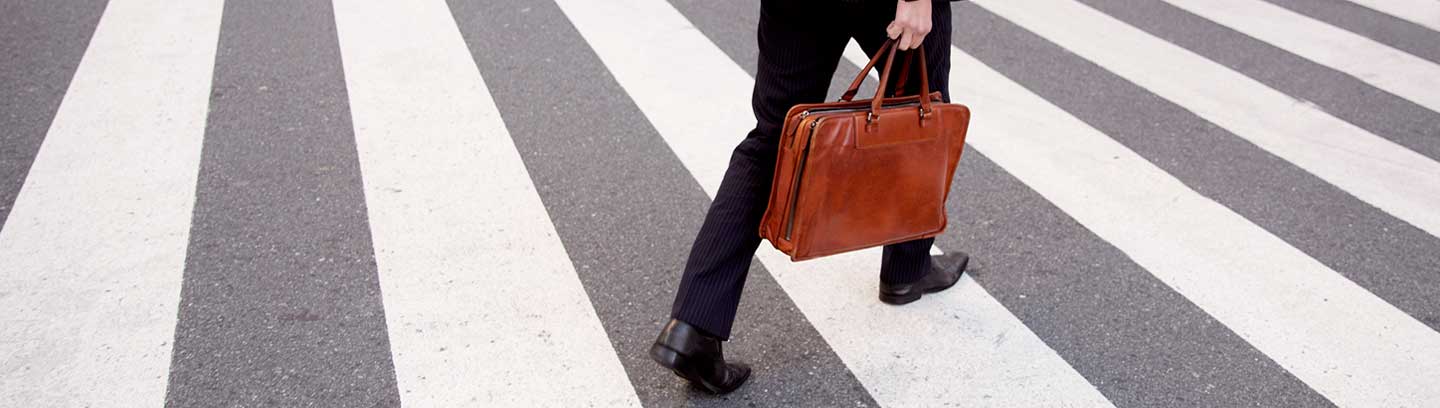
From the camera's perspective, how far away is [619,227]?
11.1 ft

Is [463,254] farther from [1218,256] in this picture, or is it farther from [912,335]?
[1218,256]

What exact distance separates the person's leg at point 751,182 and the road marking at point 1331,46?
3.36m

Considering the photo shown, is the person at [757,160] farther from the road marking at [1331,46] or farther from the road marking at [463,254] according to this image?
the road marking at [1331,46]

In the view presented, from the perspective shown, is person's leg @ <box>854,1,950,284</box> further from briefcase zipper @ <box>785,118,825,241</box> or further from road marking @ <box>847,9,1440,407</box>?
road marking @ <box>847,9,1440,407</box>

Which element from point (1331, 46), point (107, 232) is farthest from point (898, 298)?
point (1331, 46)

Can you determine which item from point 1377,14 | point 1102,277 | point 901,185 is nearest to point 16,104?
point 901,185

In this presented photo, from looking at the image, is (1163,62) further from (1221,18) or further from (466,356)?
(466,356)

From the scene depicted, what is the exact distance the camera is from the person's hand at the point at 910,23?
2168mm

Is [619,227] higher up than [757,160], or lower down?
lower down

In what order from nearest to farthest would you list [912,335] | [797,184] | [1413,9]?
1. [797,184]
2. [912,335]
3. [1413,9]

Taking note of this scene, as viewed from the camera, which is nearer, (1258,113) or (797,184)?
(797,184)

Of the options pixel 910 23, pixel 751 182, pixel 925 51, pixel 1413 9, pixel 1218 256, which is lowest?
pixel 1413 9

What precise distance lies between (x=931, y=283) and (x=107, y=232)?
221 cm

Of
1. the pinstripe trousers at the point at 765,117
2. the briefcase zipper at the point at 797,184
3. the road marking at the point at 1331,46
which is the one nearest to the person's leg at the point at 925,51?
the pinstripe trousers at the point at 765,117
